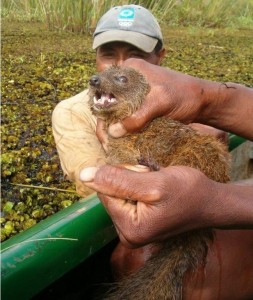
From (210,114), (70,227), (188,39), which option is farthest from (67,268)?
(188,39)

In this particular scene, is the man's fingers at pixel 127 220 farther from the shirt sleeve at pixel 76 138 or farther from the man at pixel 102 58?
the man at pixel 102 58

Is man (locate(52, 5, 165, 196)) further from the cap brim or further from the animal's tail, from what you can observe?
the animal's tail

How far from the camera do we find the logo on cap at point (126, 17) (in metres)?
2.87

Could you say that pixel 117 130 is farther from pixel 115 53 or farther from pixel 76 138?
pixel 115 53

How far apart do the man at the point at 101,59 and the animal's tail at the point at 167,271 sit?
1024 millimetres

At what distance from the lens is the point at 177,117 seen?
188 centimetres

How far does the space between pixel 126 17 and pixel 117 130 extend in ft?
4.31

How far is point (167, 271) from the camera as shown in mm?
1586

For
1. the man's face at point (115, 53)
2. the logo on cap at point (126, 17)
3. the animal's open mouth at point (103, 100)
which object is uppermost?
the logo on cap at point (126, 17)

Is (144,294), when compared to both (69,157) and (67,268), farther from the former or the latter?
(69,157)

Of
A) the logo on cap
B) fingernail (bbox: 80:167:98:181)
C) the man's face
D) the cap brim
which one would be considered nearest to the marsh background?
the man's face

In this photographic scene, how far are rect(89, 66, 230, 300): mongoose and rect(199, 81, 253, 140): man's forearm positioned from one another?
0.17m

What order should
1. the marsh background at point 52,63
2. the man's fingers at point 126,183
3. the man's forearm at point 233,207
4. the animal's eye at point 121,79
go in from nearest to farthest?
the man's fingers at point 126,183, the man's forearm at point 233,207, the animal's eye at point 121,79, the marsh background at point 52,63

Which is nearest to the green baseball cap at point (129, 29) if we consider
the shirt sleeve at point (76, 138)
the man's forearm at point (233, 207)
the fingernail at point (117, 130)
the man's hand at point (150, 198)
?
the shirt sleeve at point (76, 138)
